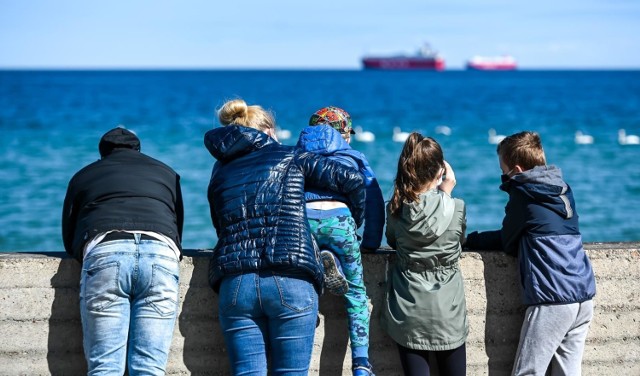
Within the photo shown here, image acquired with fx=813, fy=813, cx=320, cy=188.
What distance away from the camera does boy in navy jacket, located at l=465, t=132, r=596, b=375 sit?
4.04m

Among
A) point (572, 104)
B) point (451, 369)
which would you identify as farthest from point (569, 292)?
point (572, 104)

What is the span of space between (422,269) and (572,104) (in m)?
60.9

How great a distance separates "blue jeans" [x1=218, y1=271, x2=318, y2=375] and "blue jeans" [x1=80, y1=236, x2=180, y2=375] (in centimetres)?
29

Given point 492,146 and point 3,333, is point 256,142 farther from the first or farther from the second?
point 492,146

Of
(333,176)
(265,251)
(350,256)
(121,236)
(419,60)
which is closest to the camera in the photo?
(265,251)

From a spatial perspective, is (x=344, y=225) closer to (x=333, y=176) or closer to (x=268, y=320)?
(x=333, y=176)

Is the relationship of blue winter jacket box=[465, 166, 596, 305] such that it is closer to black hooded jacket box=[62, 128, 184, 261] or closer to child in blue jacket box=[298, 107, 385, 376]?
child in blue jacket box=[298, 107, 385, 376]

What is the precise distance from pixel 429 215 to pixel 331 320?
85cm

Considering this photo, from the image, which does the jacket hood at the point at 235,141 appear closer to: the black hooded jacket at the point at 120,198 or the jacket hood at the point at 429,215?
the black hooded jacket at the point at 120,198

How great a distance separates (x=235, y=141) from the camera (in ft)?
12.6

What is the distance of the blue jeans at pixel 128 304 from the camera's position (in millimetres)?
3703

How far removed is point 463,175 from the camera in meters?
23.2

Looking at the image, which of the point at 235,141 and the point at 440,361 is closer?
the point at 235,141

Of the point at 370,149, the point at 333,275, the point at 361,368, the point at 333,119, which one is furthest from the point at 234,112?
the point at 370,149
